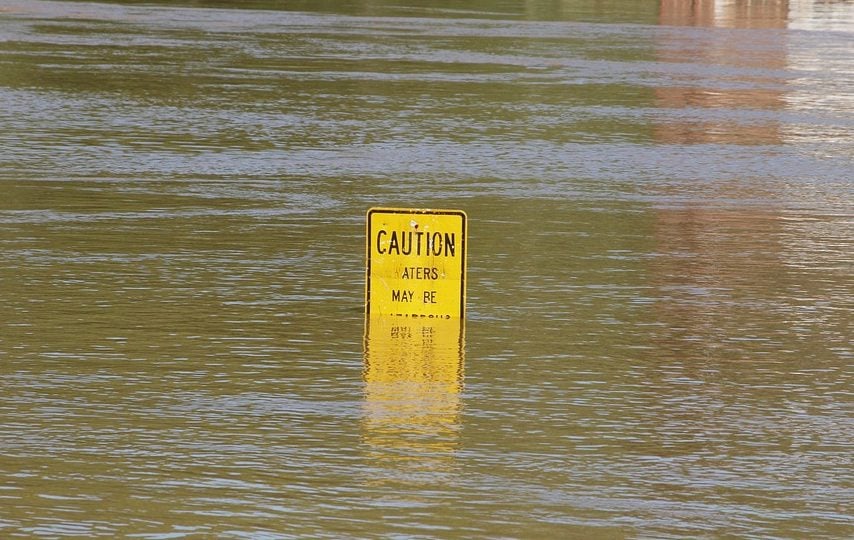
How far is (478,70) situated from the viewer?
27312 millimetres

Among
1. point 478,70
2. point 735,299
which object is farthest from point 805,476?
point 478,70

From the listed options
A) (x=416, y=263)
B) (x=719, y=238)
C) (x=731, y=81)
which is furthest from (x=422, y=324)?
(x=731, y=81)

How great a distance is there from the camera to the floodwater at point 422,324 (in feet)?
21.8

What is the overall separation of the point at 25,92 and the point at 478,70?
23.5 feet

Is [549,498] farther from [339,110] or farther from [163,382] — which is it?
[339,110]

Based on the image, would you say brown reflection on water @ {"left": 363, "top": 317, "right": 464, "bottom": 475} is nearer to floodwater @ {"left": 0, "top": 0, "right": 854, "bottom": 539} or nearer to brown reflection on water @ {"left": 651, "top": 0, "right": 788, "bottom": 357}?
floodwater @ {"left": 0, "top": 0, "right": 854, "bottom": 539}

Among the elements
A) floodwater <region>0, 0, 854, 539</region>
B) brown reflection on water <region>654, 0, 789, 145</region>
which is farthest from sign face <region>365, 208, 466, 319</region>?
brown reflection on water <region>654, 0, 789, 145</region>

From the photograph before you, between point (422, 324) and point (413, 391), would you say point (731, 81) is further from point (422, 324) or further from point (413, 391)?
point (413, 391)

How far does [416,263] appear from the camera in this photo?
31.9 feet

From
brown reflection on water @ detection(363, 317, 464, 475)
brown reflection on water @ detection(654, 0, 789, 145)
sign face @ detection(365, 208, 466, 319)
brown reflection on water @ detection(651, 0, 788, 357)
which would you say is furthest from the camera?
brown reflection on water @ detection(654, 0, 789, 145)

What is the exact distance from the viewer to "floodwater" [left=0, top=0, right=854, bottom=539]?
6.64m

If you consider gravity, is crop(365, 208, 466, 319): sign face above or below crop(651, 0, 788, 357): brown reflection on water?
above

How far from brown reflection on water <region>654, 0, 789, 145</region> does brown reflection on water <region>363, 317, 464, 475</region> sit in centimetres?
961

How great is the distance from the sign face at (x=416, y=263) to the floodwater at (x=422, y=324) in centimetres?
18
